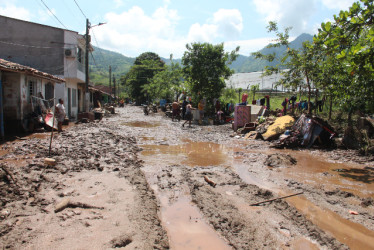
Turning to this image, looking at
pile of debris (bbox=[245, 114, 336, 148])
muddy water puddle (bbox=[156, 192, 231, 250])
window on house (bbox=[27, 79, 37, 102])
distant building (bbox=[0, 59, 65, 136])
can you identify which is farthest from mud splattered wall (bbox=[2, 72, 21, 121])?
pile of debris (bbox=[245, 114, 336, 148])

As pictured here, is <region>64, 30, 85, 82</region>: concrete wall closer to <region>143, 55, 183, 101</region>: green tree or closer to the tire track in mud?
<region>143, 55, 183, 101</region>: green tree

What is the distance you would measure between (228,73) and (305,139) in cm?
1284

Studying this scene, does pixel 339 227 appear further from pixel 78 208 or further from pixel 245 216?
pixel 78 208

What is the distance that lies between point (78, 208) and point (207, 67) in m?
18.5

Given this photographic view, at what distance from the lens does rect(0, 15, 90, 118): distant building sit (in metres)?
17.6

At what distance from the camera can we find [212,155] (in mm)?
8164

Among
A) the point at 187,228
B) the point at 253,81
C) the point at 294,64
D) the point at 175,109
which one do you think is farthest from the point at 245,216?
the point at 253,81

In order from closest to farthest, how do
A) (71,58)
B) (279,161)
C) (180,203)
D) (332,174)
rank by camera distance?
(180,203) < (332,174) < (279,161) < (71,58)

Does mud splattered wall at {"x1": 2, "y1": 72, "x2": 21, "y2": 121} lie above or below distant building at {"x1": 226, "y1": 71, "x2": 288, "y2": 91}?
below

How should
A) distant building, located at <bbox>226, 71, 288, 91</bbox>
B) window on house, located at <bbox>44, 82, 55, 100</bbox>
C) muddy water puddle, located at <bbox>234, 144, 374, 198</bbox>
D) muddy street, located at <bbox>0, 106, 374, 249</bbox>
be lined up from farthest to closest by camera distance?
1. distant building, located at <bbox>226, 71, 288, 91</bbox>
2. window on house, located at <bbox>44, 82, 55, 100</bbox>
3. muddy water puddle, located at <bbox>234, 144, 374, 198</bbox>
4. muddy street, located at <bbox>0, 106, 374, 249</bbox>

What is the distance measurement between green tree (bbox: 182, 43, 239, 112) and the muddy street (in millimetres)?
14558

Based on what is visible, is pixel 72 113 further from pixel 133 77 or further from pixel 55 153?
pixel 133 77

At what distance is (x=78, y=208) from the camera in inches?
142

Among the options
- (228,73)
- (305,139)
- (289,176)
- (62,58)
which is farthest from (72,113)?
(289,176)
